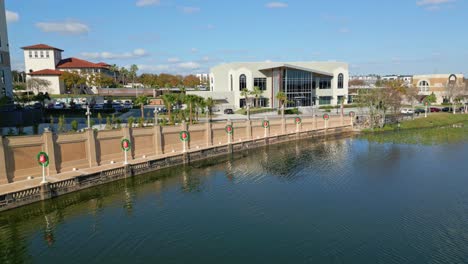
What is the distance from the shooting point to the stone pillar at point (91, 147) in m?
30.2

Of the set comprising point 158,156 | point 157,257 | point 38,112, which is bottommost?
point 157,257

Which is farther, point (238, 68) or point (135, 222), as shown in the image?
point (238, 68)

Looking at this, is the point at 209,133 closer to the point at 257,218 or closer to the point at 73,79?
the point at 257,218

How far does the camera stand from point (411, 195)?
92.4 feet

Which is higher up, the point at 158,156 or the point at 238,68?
the point at 238,68

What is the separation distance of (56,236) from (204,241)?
8720 millimetres

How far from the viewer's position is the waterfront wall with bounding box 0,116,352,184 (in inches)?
1012

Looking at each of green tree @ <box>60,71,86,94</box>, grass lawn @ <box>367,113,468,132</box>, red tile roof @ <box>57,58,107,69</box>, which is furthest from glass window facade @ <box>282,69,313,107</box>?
red tile roof @ <box>57,58,107,69</box>

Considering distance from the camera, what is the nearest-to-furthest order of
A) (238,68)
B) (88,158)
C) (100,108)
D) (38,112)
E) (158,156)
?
(88,158) < (158,156) < (38,112) < (100,108) < (238,68)

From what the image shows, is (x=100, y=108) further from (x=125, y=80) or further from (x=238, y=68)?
(x=125, y=80)

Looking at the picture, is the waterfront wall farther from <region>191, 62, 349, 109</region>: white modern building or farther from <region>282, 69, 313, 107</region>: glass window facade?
<region>282, 69, 313, 107</region>: glass window facade

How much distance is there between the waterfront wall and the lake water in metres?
2.80

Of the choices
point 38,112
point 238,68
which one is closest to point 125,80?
point 238,68

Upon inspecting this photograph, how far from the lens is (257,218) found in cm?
2375
